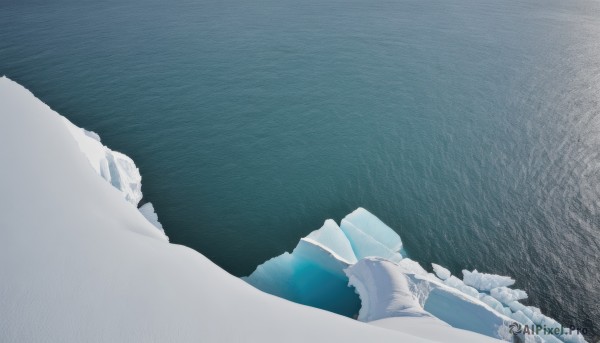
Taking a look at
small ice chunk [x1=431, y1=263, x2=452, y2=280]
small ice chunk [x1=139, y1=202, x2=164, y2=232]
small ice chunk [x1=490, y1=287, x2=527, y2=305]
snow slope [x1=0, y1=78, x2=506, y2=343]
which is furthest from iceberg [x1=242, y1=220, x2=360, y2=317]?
small ice chunk [x1=139, y1=202, x2=164, y2=232]

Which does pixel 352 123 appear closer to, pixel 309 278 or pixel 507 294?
pixel 309 278

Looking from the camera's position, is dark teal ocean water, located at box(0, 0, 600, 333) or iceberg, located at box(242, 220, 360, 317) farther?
dark teal ocean water, located at box(0, 0, 600, 333)

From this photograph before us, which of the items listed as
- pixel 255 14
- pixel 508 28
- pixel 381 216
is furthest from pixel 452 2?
pixel 381 216

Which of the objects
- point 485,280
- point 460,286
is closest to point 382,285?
point 460,286

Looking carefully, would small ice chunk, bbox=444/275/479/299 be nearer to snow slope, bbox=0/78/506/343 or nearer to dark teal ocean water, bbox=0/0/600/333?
dark teal ocean water, bbox=0/0/600/333

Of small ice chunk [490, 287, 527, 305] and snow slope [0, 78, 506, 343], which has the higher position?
snow slope [0, 78, 506, 343]

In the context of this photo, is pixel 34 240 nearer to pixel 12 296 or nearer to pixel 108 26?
pixel 12 296
